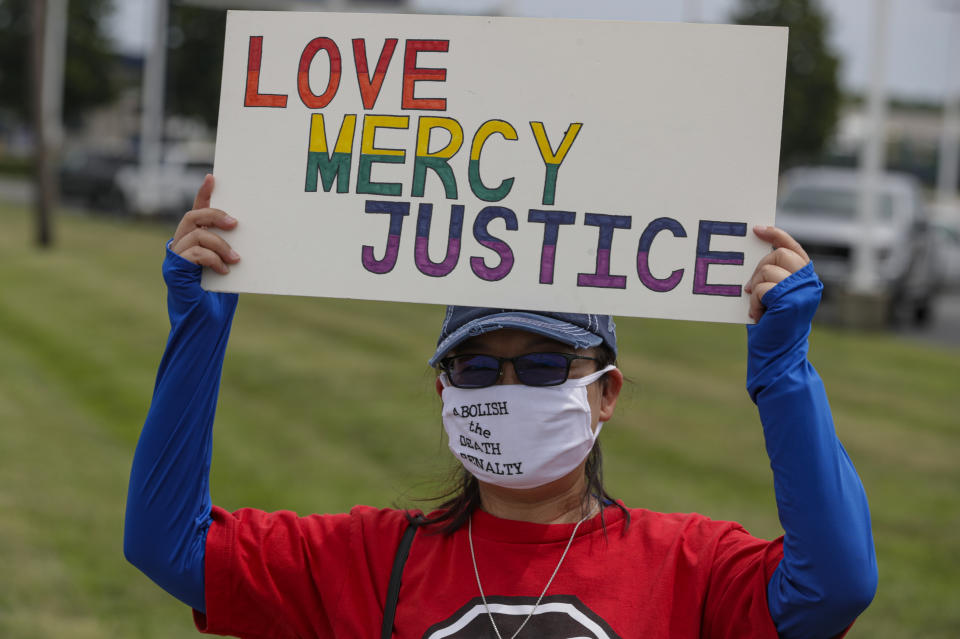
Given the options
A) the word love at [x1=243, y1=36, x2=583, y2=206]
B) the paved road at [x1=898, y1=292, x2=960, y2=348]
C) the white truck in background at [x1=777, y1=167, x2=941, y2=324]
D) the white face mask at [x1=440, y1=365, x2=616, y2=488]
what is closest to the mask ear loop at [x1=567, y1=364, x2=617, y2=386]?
the white face mask at [x1=440, y1=365, x2=616, y2=488]

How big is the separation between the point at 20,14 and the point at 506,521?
4974 cm

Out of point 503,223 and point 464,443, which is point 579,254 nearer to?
point 503,223

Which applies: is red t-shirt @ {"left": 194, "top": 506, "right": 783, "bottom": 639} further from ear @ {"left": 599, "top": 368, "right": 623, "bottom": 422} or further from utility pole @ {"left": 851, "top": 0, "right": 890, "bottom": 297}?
utility pole @ {"left": 851, "top": 0, "right": 890, "bottom": 297}

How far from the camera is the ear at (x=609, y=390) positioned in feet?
7.85

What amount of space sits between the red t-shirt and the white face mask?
0.35 feet

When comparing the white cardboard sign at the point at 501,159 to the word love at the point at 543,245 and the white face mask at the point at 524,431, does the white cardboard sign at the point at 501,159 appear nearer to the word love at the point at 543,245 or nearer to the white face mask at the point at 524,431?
the word love at the point at 543,245

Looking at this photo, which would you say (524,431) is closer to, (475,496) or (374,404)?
(475,496)

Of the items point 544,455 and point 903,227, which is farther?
point 903,227

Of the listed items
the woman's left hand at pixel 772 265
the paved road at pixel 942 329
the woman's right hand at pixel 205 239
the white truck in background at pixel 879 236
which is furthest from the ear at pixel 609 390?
the white truck in background at pixel 879 236

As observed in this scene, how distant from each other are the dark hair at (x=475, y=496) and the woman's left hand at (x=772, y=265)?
15.2 inches

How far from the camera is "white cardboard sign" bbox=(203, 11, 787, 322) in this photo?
2201 mm

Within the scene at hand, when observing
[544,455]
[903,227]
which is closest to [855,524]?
[544,455]

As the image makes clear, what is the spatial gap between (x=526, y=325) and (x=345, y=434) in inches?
240

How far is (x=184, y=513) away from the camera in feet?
7.45
